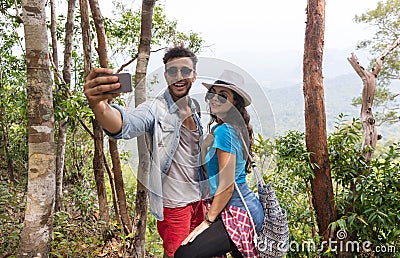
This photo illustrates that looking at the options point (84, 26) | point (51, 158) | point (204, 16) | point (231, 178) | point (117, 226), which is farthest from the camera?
point (204, 16)

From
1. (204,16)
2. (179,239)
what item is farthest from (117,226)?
(204,16)

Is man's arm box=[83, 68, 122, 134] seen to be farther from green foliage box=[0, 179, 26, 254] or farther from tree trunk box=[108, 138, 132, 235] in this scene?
green foliage box=[0, 179, 26, 254]

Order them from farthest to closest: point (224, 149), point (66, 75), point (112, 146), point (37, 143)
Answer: point (66, 75), point (112, 146), point (37, 143), point (224, 149)

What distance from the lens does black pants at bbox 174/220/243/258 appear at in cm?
142

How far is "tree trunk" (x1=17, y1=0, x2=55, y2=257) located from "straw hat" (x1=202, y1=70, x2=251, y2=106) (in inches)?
26.6

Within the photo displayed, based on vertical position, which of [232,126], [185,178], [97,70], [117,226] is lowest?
[117,226]

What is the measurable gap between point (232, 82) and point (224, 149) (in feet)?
0.85

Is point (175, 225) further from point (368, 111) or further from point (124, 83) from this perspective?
point (368, 111)

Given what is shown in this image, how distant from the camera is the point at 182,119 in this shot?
5.20 ft

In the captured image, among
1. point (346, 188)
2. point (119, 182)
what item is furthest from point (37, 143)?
point (346, 188)

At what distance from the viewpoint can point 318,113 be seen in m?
3.02

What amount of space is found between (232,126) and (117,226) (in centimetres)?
191

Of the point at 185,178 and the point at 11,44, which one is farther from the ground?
the point at 11,44

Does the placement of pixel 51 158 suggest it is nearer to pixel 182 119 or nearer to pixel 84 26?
pixel 182 119
